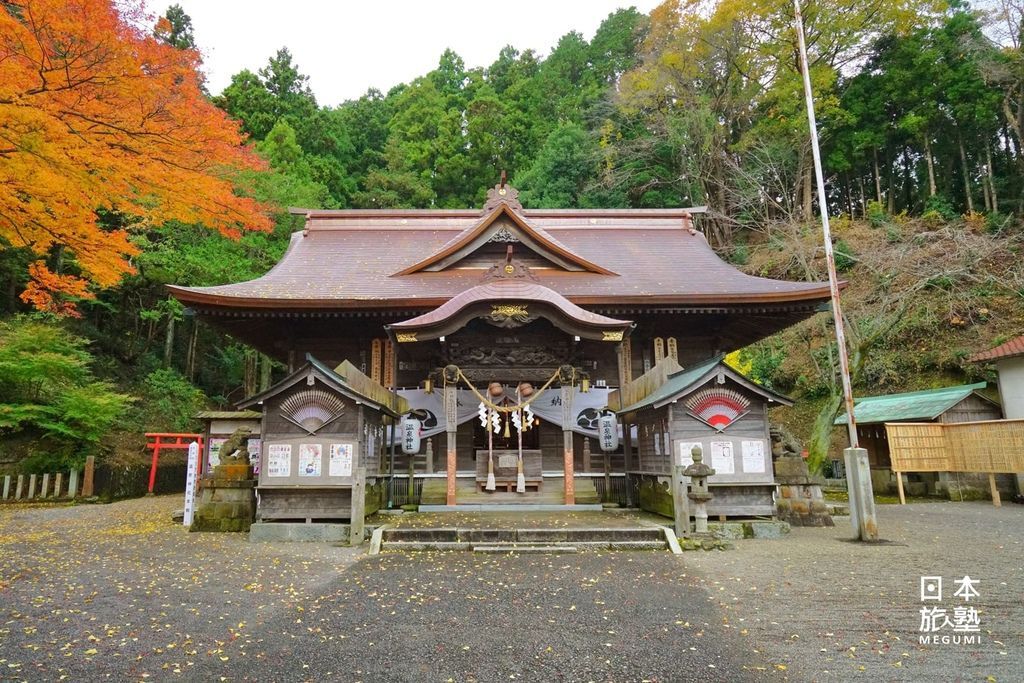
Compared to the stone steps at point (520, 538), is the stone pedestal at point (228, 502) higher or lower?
higher

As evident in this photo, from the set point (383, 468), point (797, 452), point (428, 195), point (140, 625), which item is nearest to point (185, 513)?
point (383, 468)

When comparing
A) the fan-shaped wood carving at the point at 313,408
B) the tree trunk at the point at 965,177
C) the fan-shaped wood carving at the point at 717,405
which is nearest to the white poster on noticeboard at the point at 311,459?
the fan-shaped wood carving at the point at 313,408

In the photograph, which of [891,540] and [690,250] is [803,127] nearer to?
[690,250]

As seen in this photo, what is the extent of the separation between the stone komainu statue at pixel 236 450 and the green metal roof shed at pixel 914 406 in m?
13.3

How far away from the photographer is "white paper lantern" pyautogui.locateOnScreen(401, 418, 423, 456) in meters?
11.7

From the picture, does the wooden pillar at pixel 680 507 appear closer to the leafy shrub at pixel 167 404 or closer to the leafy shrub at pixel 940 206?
the leafy shrub at pixel 167 404

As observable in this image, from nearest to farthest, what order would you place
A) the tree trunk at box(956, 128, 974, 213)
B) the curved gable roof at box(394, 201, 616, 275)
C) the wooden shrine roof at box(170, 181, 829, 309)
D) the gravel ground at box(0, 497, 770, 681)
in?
1. the gravel ground at box(0, 497, 770, 681)
2. the wooden shrine roof at box(170, 181, 829, 309)
3. the curved gable roof at box(394, 201, 616, 275)
4. the tree trunk at box(956, 128, 974, 213)

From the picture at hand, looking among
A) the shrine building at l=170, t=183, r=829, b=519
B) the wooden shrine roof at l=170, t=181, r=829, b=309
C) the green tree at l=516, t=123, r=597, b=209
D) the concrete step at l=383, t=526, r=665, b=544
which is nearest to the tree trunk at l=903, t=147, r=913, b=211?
the green tree at l=516, t=123, r=597, b=209

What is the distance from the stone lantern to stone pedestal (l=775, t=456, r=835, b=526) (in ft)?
7.55

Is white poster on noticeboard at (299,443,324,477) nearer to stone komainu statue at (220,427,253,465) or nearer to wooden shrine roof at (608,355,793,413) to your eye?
stone komainu statue at (220,427,253,465)

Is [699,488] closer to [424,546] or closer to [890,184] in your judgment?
[424,546]

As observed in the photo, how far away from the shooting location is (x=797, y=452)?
9.67 m

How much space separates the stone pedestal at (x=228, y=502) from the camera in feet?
30.5

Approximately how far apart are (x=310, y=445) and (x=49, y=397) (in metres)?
12.2
